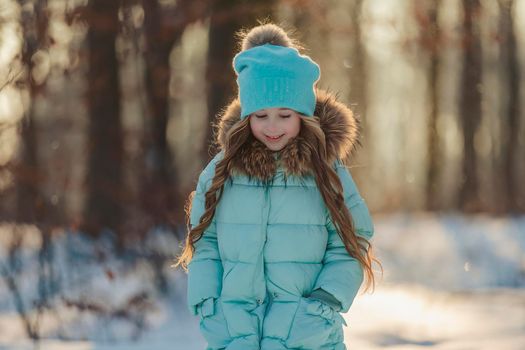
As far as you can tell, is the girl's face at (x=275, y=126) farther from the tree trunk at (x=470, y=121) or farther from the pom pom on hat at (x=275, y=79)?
the tree trunk at (x=470, y=121)

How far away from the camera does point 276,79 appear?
3656 millimetres

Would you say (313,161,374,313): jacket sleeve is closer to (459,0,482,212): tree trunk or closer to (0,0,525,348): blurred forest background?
→ (0,0,525,348): blurred forest background

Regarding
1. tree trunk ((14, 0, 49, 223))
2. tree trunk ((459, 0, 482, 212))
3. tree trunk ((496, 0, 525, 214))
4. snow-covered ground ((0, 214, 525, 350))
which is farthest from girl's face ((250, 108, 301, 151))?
tree trunk ((496, 0, 525, 214))

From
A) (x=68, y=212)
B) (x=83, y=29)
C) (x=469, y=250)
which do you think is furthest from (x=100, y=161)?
(x=469, y=250)

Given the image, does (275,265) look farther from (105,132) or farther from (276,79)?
(105,132)

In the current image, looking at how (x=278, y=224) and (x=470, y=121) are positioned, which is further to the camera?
(x=470, y=121)

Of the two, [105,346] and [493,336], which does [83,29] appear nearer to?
[105,346]

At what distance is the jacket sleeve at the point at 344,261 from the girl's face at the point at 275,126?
0.27m

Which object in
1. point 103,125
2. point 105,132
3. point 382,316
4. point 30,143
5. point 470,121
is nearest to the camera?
point 30,143

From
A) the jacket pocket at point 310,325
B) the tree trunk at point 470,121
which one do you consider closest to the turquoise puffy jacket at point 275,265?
the jacket pocket at point 310,325

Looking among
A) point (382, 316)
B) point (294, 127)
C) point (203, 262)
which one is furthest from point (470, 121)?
point (203, 262)

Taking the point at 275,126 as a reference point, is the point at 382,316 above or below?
below

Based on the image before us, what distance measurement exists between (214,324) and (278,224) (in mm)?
470

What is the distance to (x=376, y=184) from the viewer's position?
158ft
